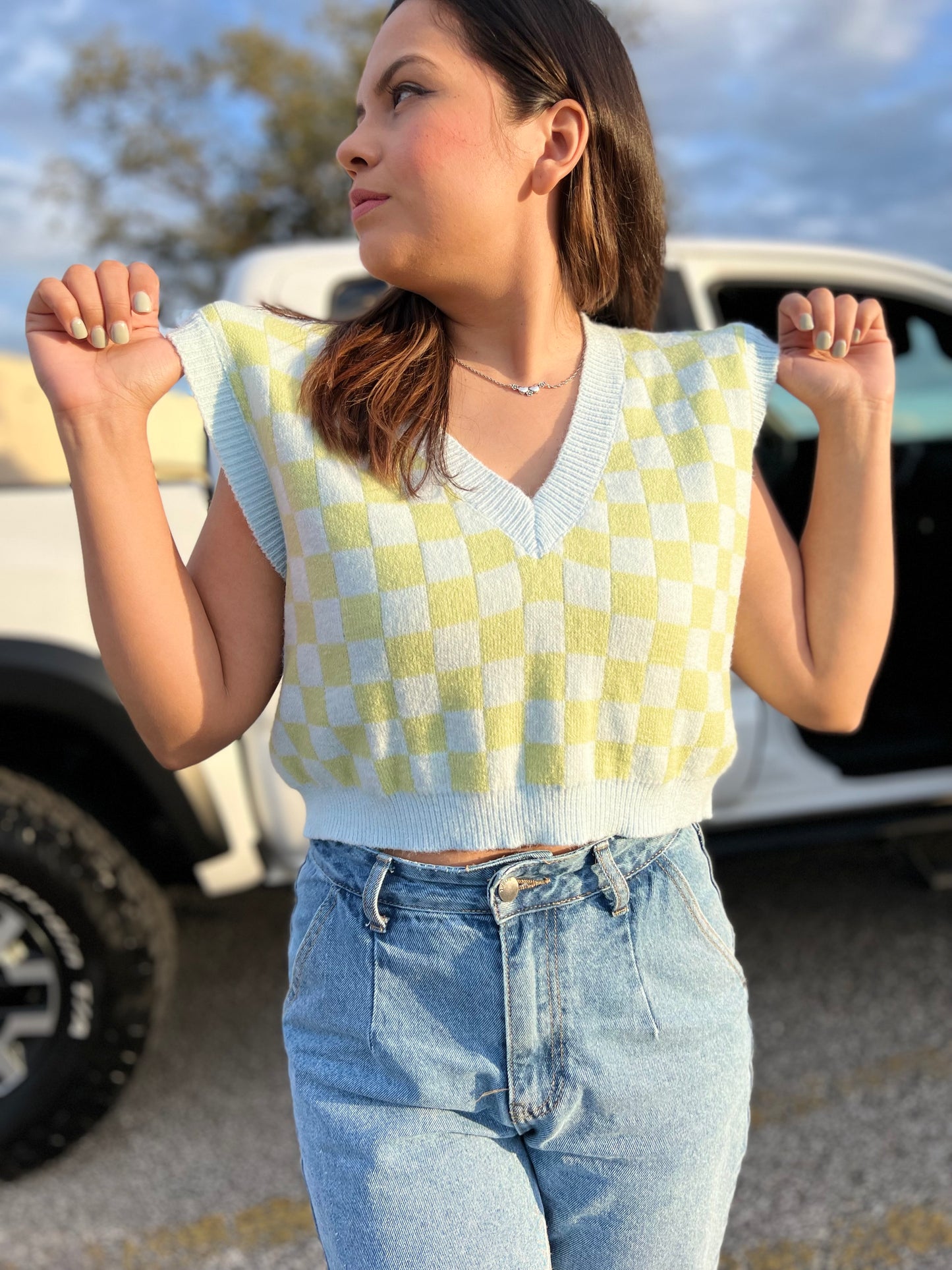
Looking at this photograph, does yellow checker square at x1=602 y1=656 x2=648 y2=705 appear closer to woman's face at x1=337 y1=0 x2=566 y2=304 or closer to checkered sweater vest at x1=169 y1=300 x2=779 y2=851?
checkered sweater vest at x1=169 y1=300 x2=779 y2=851

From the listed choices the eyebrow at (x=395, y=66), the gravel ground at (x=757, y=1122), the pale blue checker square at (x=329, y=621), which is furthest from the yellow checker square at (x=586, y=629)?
the gravel ground at (x=757, y=1122)

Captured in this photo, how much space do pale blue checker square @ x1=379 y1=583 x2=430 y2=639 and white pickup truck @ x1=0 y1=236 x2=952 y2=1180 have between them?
1448 millimetres

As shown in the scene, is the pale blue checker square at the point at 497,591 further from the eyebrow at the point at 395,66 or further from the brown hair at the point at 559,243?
the eyebrow at the point at 395,66

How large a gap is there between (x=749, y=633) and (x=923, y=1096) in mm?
1878

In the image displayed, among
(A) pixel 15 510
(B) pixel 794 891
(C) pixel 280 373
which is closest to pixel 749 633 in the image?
(C) pixel 280 373

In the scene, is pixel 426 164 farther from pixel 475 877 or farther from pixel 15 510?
pixel 15 510

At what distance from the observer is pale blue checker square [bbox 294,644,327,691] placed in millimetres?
1089

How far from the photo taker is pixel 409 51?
1.14m

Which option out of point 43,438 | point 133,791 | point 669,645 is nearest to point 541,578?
point 669,645

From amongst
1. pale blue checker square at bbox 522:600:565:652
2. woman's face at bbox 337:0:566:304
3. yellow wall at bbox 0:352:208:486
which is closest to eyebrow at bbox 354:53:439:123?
woman's face at bbox 337:0:566:304

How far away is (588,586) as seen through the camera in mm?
1092

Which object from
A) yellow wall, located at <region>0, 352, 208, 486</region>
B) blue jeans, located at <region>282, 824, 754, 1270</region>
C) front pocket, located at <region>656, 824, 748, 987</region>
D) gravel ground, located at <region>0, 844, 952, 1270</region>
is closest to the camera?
blue jeans, located at <region>282, 824, 754, 1270</region>

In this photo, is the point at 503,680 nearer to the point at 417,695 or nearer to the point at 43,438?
the point at 417,695

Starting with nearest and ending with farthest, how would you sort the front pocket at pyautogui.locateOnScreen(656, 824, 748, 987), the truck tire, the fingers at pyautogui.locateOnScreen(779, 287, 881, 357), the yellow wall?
the front pocket at pyautogui.locateOnScreen(656, 824, 748, 987) → the fingers at pyautogui.locateOnScreen(779, 287, 881, 357) → the truck tire → the yellow wall
